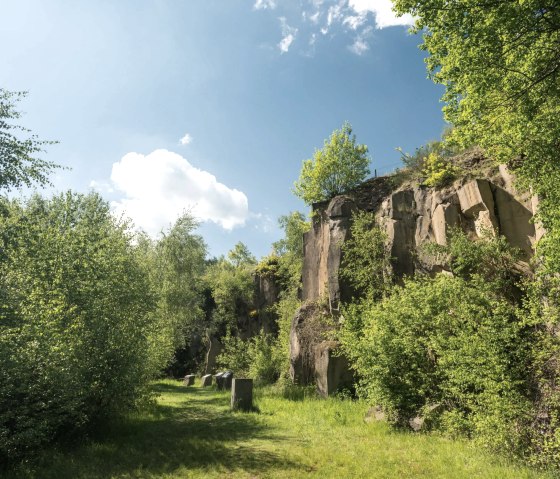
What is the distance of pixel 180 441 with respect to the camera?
33.2ft

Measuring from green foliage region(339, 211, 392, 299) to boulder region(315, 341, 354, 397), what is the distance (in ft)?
9.36

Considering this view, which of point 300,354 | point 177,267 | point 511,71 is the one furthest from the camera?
point 177,267

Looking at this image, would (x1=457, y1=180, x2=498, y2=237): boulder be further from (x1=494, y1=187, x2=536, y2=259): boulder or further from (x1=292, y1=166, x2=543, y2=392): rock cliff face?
(x1=494, y1=187, x2=536, y2=259): boulder

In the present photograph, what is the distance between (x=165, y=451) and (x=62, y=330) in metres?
3.78

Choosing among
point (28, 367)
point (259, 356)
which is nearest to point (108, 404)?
point (28, 367)

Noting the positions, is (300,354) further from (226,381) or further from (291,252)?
(291,252)

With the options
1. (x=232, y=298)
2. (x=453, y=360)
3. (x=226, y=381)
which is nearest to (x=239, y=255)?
(x=232, y=298)

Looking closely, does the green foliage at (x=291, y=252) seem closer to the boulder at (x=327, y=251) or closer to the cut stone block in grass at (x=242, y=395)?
the boulder at (x=327, y=251)

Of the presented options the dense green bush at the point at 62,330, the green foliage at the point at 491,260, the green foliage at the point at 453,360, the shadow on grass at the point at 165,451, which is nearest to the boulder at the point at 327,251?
the green foliage at the point at 453,360

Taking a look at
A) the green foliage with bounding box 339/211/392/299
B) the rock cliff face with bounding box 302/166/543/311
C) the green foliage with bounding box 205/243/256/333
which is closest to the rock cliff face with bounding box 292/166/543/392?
the rock cliff face with bounding box 302/166/543/311

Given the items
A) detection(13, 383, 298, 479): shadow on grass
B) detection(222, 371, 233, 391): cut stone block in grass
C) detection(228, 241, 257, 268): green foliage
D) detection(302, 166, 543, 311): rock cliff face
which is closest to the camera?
detection(13, 383, 298, 479): shadow on grass

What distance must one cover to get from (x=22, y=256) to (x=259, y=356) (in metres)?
14.9

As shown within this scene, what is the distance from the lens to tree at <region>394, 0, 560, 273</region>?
7.64 meters

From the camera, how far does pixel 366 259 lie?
1775 cm
